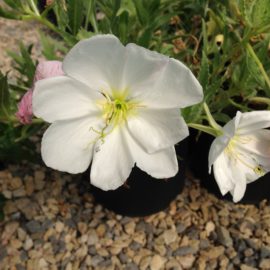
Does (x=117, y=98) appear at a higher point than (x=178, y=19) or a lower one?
higher

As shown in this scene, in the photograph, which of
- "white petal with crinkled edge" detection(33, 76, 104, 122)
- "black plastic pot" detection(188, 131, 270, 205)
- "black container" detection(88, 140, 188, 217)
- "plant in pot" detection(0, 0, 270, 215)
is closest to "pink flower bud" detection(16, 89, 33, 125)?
"plant in pot" detection(0, 0, 270, 215)

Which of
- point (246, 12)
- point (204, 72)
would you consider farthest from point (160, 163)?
point (246, 12)

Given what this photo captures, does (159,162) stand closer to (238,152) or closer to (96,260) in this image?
(238,152)

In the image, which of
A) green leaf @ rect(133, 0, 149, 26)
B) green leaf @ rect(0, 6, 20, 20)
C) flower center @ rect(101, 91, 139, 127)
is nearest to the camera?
flower center @ rect(101, 91, 139, 127)

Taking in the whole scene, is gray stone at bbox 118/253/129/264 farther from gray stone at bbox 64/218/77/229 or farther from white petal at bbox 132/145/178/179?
white petal at bbox 132/145/178/179

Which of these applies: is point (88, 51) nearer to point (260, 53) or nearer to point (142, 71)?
point (142, 71)

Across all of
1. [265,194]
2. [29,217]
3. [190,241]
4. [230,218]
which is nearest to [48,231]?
[29,217]
